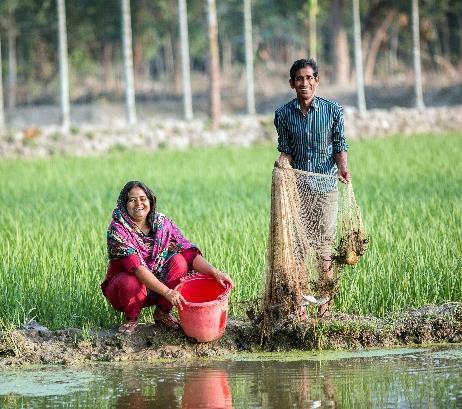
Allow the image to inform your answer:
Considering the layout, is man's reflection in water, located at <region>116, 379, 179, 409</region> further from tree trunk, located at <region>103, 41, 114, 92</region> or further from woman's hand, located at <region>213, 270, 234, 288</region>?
tree trunk, located at <region>103, 41, 114, 92</region>

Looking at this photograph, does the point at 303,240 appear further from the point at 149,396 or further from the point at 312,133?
the point at 149,396

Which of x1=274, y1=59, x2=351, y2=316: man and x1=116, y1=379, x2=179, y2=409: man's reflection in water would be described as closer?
x1=116, y1=379, x2=179, y2=409: man's reflection in water

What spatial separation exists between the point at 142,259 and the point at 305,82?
121cm

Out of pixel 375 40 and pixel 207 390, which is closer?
pixel 207 390

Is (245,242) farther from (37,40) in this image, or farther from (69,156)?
(37,40)

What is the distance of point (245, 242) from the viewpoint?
815cm

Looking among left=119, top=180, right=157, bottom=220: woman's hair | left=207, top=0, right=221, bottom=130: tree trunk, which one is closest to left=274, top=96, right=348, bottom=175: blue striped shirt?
left=119, top=180, right=157, bottom=220: woman's hair

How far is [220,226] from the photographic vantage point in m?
9.40

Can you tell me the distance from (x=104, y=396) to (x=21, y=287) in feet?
6.07

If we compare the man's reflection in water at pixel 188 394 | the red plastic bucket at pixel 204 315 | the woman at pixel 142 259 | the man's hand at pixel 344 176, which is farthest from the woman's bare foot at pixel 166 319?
the man's hand at pixel 344 176

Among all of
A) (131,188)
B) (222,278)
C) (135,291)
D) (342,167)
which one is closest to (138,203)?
(131,188)

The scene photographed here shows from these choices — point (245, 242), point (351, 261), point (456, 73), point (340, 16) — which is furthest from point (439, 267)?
point (456, 73)

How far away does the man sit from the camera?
6117 millimetres

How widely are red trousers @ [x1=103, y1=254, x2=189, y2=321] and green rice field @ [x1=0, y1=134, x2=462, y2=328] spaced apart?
302 mm
